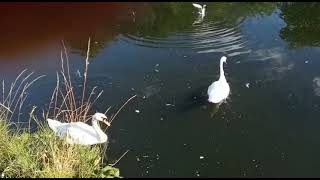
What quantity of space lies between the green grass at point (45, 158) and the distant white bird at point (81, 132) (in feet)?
0.63

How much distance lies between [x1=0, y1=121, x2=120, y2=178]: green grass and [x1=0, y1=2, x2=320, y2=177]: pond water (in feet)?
4.29

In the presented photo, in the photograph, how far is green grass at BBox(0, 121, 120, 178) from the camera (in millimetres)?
5367

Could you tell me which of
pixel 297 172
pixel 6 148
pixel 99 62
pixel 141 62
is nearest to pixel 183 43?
pixel 141 62

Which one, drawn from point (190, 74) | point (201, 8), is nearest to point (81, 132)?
point (190, 74)

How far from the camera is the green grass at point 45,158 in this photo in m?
5.37

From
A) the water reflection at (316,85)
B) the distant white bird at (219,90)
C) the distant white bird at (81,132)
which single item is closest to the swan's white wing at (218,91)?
the distant white bird at (219,90)

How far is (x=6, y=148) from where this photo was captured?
5938 millimetres

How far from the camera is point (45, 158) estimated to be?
18.6 feet

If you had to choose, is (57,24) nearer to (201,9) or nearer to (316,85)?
(201,9)

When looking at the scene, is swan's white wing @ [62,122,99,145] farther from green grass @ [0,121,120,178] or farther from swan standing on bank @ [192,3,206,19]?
swan standing on bank @ [192,3,206,19]

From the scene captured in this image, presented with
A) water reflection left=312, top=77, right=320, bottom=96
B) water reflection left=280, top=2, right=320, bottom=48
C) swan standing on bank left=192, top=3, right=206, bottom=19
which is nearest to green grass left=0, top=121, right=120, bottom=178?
water reflection left=312, top=77, right=320, bottom=96

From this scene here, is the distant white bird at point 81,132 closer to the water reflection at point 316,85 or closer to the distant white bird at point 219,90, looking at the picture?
the distant white bird at point 219,90

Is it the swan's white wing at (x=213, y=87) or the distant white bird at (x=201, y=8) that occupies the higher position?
the distant white bird at (x=201, y=8)

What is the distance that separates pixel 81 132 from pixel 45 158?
1092 millimetres
